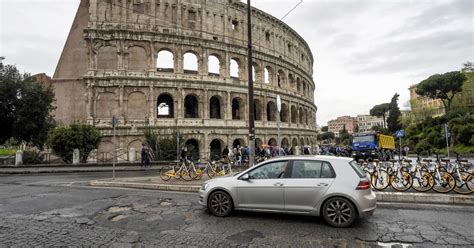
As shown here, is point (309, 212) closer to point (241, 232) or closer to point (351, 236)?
point (351, 236)

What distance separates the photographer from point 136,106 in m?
26.4

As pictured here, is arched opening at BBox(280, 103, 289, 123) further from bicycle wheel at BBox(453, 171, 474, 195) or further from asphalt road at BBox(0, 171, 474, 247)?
asphalt road at BBox(0, 171, 474, 247)

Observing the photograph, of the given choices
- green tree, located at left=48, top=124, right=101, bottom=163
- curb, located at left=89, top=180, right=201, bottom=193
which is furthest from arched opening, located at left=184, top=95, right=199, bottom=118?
curb, located at left=89, top=180, right=201, bottom=193

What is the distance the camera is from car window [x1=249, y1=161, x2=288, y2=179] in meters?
5.84

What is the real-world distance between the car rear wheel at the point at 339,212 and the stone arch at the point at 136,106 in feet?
77.5

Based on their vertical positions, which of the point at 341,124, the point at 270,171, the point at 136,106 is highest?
the point at 341,124

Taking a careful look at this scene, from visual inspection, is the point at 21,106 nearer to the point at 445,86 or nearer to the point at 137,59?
the point at 137,59

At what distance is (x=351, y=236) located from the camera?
4816 millimetres

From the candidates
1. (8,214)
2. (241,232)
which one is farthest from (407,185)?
(8,214)

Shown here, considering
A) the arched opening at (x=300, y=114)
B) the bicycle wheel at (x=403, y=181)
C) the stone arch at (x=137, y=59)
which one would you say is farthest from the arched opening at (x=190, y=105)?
the bicycle wheel at (x=403, y=181)

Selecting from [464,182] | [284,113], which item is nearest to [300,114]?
[284,113]

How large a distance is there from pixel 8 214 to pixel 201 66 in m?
23.9

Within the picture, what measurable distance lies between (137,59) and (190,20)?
6.86 m

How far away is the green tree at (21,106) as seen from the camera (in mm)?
22656
